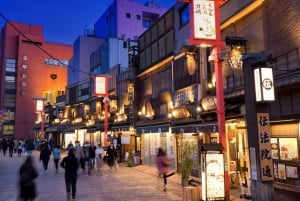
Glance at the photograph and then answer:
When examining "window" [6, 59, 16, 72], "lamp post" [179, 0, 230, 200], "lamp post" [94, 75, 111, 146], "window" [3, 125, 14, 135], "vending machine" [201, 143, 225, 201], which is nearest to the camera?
"vending machine" [201, 143, 225, 201]

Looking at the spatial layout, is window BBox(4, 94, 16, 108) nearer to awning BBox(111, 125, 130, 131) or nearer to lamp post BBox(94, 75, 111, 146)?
awning BBox(111, 125, 130, 131)

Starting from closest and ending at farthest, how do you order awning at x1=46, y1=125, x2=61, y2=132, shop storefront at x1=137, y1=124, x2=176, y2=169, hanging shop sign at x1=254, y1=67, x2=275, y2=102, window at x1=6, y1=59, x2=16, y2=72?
hanging shop sign at x1=254, y1=67, x2=275, y2=102 < shop storefront at x1=137, y1=124, x2=176, y2=169 < awning at x1=46, y1=125, x2=61, y2=132 < window at x1=6, y1=59, x2=16, y2=72

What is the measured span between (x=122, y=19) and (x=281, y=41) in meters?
41.6

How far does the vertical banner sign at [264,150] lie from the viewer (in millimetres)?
9547

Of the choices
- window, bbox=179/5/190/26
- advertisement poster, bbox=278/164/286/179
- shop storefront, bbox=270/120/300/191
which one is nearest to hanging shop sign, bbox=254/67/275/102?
shop storefront, bbox=270/120/300/191

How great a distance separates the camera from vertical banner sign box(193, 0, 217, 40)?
1277cm

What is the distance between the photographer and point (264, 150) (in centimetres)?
962

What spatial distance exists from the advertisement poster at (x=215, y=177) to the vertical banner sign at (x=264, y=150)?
1796mm

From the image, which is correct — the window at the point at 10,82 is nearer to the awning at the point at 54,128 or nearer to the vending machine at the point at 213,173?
the awning at the point at 54,128

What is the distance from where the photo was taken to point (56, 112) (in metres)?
55.8

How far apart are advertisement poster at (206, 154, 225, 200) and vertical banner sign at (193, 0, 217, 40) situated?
4.80 meters

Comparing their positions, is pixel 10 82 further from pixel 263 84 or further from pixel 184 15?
pixel 263 84

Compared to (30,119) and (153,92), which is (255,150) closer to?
(153,92)

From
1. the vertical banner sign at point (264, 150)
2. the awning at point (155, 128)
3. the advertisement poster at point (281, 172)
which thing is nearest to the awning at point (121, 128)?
the awning at point (155, 128)
